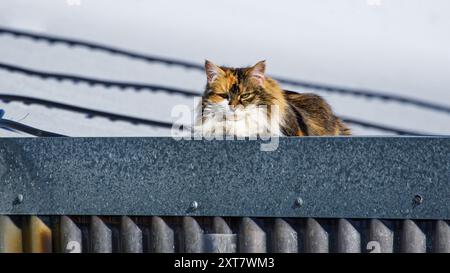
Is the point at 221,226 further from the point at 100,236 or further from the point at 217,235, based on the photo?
the point at 100,236

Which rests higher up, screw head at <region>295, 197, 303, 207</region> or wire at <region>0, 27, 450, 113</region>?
wire at <region>0, 27, 450, 113</region>

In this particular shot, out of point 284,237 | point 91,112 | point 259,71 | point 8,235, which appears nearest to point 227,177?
point 284,237

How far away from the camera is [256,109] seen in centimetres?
342

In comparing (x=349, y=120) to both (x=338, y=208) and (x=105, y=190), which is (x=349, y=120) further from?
(x=105, y=190)

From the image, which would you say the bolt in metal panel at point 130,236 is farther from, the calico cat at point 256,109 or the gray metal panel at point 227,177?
the calico cat at point 256,109

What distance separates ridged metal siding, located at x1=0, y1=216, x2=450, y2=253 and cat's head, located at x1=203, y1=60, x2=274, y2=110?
0.42 m

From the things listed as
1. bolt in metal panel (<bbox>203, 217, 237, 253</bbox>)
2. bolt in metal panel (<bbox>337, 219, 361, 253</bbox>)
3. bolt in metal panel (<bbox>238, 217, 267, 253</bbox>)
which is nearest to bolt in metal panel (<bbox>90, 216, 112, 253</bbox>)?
bolt in metal panel (<bbox>203, 217, 237, 253</bbox>)

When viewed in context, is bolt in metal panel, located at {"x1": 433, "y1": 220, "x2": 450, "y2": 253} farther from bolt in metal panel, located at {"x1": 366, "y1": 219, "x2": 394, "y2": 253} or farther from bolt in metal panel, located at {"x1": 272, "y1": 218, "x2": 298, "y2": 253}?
bolt in metal panel, located at {"x1": 272, "y1": 218, "x2": 298, "y2": 253}

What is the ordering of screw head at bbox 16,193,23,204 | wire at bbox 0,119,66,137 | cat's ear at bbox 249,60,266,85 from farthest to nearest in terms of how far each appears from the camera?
screw head at bbox 16,193,23,204 → wire at bbox 0,119,66,137 → cat's ear at bbox 249,60,266,85

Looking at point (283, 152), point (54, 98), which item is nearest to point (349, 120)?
point (283, 152)

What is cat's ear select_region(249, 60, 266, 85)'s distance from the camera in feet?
10.3

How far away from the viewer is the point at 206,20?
10.4 ft

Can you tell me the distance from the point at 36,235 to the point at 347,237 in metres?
1.15

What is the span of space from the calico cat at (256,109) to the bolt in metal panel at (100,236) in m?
0.51
